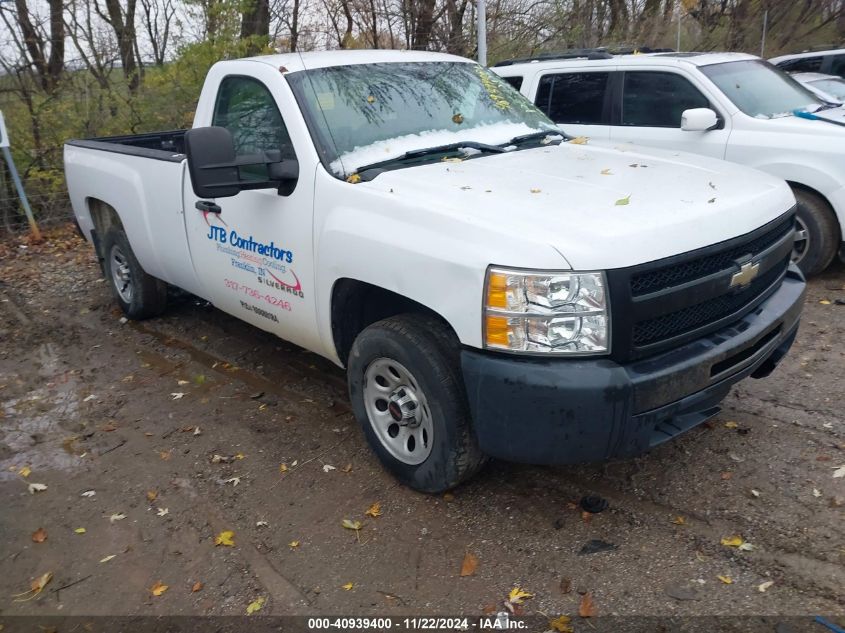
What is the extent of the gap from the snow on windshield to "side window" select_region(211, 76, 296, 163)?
0.36 m

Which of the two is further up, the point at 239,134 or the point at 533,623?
the point at 239,134

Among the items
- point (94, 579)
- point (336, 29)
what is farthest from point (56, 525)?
point (336, 29)

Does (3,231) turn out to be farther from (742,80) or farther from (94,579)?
(742,80)

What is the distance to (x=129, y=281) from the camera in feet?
20.6

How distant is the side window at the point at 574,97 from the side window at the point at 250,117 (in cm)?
395

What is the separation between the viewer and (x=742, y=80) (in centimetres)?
672

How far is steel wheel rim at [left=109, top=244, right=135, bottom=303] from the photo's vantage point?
20.5ft

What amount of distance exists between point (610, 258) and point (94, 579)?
8.48 feet

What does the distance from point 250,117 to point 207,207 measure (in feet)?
2.00

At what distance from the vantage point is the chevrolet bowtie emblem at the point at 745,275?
313cm

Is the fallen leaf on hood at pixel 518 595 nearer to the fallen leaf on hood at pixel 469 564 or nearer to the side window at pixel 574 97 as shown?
the fallen leaf on hood at pixel 469 564

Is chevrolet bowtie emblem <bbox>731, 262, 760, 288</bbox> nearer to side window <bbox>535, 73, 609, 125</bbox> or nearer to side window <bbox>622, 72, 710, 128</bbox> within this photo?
side window <bbox>622, 72, 710, 128</bbox>

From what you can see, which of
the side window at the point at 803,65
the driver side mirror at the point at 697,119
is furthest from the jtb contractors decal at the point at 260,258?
the side window at the point at 803,65

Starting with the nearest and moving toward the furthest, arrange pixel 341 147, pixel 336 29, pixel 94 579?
pixel 94 579
pixel 341 147
pixel 336 29
